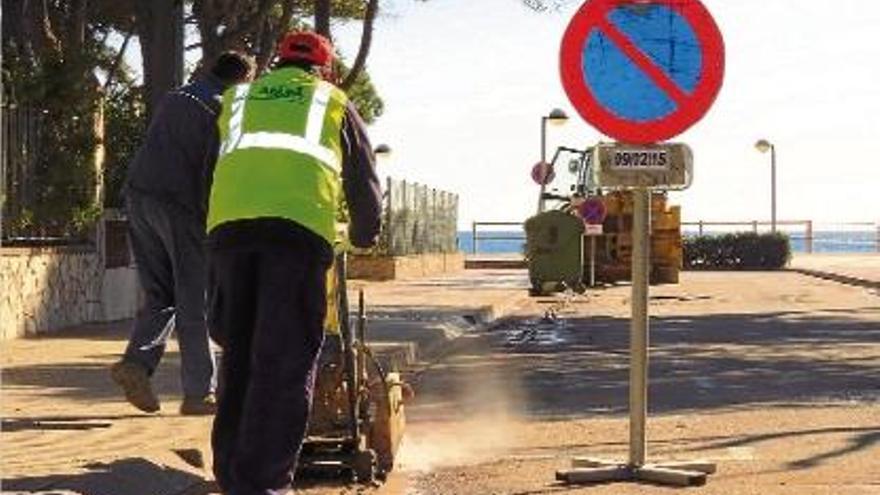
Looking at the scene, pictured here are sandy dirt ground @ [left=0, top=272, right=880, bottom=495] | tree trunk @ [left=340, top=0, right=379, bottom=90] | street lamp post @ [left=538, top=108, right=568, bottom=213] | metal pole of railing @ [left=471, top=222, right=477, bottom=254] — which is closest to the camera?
sandy dirt ground @ [left=0, top=272, right=880, bottom=495]

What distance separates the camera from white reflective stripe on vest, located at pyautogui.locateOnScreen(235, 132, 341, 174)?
5.10m

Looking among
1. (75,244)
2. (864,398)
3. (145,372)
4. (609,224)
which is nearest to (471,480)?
(145,372)

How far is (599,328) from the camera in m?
18.7

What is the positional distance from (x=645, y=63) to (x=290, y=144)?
2.72m

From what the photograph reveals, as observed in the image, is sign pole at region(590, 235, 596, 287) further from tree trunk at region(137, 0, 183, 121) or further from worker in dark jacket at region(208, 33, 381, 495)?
worker in dark jacket at region(208, 33, 381, 495)

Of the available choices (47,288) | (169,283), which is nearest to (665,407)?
(169,283)

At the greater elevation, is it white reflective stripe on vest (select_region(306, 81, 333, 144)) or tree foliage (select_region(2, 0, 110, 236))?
tree foliage (select_region(2, 0, 110, 236))

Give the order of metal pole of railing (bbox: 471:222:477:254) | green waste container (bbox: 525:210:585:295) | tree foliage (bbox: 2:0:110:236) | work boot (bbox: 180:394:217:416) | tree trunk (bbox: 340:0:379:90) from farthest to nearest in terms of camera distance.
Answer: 1. metal pole of railing (bbox: 471:222:477:254)
2. green waste container (bbox: 525:210:585:295)
3. tree trunk (bbox: 340:0:379:90)
4. tree foliage (bbox: 2:0:110:236)
5. work boot (bbox: 180:394:217:416)

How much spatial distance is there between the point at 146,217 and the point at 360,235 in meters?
2.70

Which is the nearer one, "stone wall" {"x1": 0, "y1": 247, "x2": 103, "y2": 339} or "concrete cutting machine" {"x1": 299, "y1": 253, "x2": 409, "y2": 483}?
"concrete cutting machine" {"x1": 299, "y1": 253, "x2": 409, "y2": 483}

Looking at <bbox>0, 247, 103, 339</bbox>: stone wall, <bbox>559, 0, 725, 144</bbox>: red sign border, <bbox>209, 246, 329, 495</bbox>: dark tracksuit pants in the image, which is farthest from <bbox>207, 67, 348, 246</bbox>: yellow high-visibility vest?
<bbox>0, 247, 103, 339</bbox>: stone wall

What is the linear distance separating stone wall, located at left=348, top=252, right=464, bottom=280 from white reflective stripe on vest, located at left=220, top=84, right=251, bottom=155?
26.9 meters

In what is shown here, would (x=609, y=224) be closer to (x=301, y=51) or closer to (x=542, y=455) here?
(x=542, y=455)

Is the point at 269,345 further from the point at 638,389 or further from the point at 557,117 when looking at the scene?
the point at 557,117
